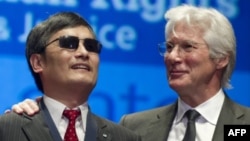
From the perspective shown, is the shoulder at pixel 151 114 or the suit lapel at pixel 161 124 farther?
the shoulder at pixel 151 114

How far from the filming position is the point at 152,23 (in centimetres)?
342

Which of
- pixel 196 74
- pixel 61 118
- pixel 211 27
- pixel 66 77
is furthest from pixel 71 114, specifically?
pixel 211 27

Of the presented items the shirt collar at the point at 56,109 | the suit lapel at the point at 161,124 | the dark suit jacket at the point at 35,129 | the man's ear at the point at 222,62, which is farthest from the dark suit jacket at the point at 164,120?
the shirt collar at the point at 56,109

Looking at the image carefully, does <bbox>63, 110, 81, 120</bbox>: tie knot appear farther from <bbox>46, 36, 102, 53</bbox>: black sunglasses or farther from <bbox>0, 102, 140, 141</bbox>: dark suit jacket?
<bbox>46, 36, 102, 53</bbox>: black sunglasses

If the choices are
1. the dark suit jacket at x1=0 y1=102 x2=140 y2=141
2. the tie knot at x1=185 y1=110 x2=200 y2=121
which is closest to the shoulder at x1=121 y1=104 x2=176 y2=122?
the tie knot at x1=185 y1=110 x2=200 y2=121

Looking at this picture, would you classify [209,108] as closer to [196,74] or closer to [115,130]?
[196,74]

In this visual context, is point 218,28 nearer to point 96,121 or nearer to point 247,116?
point 247,116

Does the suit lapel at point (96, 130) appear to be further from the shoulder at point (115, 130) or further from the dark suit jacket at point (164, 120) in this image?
the dark suit jacket at point (164, 120)

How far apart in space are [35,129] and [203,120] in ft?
2.49

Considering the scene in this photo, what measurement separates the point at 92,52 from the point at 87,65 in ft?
0.23

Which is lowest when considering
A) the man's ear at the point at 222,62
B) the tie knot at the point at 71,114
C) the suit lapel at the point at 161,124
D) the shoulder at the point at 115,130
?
the suit lapel at the point at 161,124

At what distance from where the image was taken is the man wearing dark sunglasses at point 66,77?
2209 millimetres

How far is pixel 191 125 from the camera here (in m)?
2.48

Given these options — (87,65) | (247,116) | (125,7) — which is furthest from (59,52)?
(125,7)
